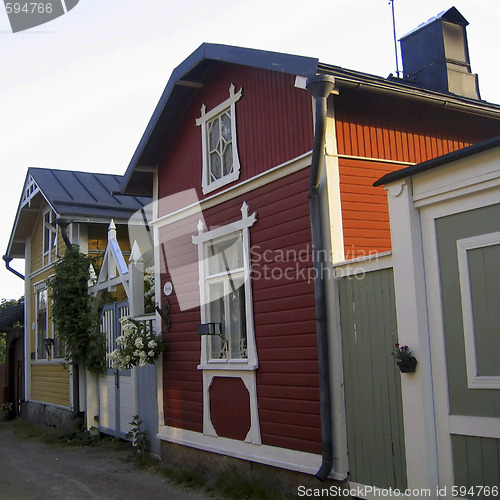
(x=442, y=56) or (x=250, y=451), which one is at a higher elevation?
(x=442, y=56)

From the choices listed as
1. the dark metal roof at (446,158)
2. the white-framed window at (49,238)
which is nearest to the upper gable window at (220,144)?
the dark metal roof at (446,158)

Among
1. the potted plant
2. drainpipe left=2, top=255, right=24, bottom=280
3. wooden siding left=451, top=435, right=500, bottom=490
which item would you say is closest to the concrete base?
drainpipe left=2, top=255, right=24, bottom=280

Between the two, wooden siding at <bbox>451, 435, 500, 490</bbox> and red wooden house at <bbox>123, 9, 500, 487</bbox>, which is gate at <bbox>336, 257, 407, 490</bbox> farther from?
wooden siding at <bbox>451, 435, 500, 490</bbox>

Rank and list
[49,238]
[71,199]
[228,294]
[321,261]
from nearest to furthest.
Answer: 1. [321,261]
2. [228,294]
3. [71,199]
4. [49,238]

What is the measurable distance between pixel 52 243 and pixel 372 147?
1144cm

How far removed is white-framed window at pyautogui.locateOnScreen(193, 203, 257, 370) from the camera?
27.3 ft

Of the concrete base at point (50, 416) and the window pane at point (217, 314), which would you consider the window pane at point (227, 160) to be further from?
the concrete base at point (50, 416)

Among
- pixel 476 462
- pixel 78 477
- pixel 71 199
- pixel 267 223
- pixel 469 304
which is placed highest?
pixel 71 199

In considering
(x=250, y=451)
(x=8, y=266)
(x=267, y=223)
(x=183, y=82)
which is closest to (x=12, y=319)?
(x=8, y=266)

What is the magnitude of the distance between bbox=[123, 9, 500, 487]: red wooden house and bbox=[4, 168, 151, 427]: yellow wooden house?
14.4ft

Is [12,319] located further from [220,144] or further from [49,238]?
[220,144]

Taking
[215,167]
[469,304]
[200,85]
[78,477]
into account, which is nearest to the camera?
[469,304]

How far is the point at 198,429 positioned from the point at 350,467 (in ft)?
10.8

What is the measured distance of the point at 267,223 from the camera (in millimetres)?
8016
